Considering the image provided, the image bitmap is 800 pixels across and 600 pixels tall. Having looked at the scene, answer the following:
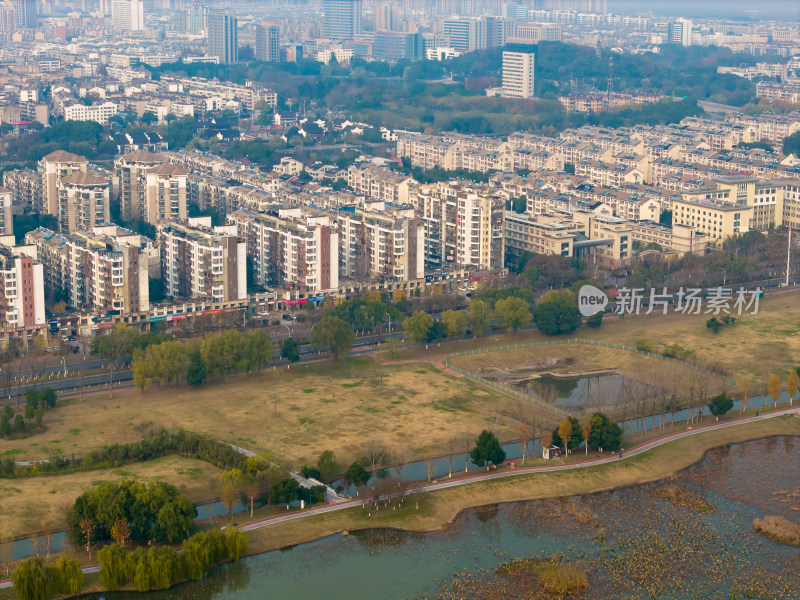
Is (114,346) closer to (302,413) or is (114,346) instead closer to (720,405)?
(302,413)

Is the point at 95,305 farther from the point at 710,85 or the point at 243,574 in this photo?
the point at 710,85

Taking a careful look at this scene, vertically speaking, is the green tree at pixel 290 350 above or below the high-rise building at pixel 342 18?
below

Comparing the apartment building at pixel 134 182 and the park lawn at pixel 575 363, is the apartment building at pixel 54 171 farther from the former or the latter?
the park lawn at pixel 575 363

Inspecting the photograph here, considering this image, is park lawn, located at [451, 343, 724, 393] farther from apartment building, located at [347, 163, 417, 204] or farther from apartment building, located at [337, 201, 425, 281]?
apartment building, located at [347, 163, 417, 204]

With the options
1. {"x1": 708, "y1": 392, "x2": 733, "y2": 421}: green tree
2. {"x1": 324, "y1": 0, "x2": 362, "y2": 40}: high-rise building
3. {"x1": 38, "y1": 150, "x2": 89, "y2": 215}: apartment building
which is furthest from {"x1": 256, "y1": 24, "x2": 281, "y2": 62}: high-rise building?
{"x1": 708, "y1": 392, "x2": 733, "y2": 421}: green tree

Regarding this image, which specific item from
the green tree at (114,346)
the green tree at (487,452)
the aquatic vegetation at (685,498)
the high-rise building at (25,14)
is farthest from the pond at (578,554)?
the high-rise building at (25,14)

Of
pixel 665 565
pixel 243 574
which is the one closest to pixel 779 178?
pixel 665 565

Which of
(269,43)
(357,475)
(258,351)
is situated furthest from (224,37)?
(357,475)
